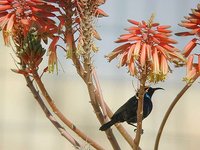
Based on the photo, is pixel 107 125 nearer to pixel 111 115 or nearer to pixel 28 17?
pixel 111 115

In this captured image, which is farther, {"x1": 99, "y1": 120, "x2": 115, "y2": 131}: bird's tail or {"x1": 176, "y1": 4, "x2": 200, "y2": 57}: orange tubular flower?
{"x1": 99, "y1": 120, "x2": 115, "y2": 131}: bird's tail

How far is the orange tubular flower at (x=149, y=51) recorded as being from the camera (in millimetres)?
1392

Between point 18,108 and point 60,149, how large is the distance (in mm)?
312

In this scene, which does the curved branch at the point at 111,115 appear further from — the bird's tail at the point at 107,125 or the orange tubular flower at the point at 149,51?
the orange tubular flower at the point at 149,51

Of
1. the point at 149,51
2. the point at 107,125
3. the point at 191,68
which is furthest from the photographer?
the point at 107,125

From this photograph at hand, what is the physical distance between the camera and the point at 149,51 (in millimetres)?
1386

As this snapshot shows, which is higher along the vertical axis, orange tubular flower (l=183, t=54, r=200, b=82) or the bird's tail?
orange tubular flower (l=183, t=54, r=200, b=82)

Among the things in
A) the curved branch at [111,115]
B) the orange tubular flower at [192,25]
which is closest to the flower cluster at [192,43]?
the orange tubular flower at [192,25]

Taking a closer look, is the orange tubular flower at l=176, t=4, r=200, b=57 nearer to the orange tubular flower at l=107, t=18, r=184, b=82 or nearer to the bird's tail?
the orange tubular flower at l=107, t=18, r=184, b=82

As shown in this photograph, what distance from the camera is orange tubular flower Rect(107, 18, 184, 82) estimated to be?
139 cm

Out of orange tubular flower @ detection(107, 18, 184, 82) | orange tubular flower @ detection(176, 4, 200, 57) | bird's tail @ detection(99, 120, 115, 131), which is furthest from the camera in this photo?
bird's tail @ detection(99, 120, 115, 131)

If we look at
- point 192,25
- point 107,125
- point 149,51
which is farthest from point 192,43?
point 107,125

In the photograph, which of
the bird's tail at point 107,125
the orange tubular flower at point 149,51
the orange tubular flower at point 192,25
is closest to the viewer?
the orange tubular flower at point 149,51

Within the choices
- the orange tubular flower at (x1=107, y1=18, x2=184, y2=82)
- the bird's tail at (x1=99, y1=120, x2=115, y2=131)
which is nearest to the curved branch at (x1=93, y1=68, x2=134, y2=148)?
the bird's tail at (x1=99, y1=120, x2=115, y2=131)
